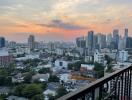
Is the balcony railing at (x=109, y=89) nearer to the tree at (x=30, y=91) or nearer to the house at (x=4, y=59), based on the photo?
the tree at (x=30, y=91)

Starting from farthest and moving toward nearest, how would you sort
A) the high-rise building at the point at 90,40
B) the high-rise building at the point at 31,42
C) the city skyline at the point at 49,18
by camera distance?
the high-rise building at the point at 31,42 → the high-rise building at the point at 90,40 → the city skyline at the point at 49,18

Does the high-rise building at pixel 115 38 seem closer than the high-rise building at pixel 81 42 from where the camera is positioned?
Yes

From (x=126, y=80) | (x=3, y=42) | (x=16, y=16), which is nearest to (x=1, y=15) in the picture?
(x=16, y=16)

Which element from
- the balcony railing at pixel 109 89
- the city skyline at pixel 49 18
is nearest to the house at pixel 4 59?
the city skyline at pixel 49 18

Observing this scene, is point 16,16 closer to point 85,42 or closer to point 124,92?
point 85,42

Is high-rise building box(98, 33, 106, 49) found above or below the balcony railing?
above

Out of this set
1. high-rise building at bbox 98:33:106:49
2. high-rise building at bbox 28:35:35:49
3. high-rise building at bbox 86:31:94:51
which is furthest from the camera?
high-rise building at bbox 28:35:35:49

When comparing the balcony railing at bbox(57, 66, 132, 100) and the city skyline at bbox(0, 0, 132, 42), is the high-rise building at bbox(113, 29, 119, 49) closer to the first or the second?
the city skyline at bbox(0, 0, 132, 42)

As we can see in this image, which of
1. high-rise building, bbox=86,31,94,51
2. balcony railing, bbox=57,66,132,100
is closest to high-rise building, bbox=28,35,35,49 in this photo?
high-rise building, bbox=86,31,94,51

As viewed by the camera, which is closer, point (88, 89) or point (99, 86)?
point (88, 89)
